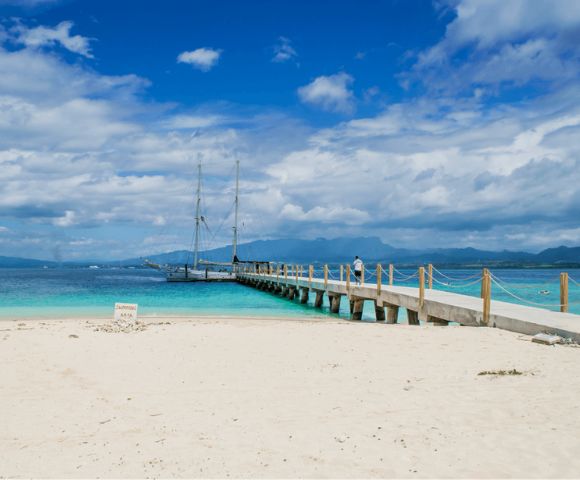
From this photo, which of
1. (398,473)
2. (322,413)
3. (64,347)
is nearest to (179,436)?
(322,413)

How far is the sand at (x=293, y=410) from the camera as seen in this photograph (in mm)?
4758

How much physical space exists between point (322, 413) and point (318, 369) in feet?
7.80

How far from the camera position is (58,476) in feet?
15.2

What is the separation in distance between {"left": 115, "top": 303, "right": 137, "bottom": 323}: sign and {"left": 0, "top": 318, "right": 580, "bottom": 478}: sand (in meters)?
3.41

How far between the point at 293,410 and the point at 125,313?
9.53m

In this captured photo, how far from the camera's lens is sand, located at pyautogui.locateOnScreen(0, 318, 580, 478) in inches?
187

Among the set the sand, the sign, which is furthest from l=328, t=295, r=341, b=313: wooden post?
the sand

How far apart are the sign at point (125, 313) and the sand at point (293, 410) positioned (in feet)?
11.2

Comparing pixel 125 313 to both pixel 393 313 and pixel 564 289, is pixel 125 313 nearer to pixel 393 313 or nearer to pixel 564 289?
→ pixel 393 313

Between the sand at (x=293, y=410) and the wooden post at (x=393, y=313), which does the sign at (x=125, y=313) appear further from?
the wooden post at (x=393, y=313)

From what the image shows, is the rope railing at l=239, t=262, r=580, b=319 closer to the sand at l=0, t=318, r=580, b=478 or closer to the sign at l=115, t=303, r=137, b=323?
the sand at l=0, t=318, r=580, b=478

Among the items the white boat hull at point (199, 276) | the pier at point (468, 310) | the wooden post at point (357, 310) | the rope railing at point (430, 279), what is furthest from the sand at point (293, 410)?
the white boat hull at point (199, 276)

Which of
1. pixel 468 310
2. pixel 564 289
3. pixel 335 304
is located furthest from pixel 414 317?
pixel 335 304

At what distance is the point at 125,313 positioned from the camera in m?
14.7
